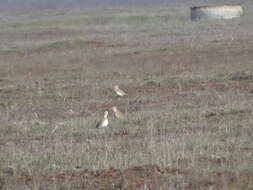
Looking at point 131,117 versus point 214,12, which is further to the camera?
point 214,12

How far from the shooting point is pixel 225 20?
57188 millimetres

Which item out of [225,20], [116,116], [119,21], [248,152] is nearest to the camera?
[248,152]

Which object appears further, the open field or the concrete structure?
the concrete structure

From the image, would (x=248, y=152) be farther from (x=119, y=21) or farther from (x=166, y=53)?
(x=119, y=21)

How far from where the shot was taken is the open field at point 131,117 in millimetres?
9141

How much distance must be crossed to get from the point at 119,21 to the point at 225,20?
11.5m

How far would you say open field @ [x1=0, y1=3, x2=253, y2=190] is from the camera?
9.14 m

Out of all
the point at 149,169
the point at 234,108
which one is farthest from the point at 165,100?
the point at 149,169

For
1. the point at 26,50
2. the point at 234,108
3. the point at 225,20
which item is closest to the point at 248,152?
the point at 234,108

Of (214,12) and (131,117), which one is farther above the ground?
(131,117)

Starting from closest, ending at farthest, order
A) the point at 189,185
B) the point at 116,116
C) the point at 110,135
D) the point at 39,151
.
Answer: the point at 189,185 < the point at 39,151 < the point at 110,135 < the point at 116,116

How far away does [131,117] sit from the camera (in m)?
14.8

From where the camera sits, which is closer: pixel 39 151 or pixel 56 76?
pixel 39 151

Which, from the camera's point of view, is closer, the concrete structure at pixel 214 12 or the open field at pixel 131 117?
the open field at pixel 131 117
